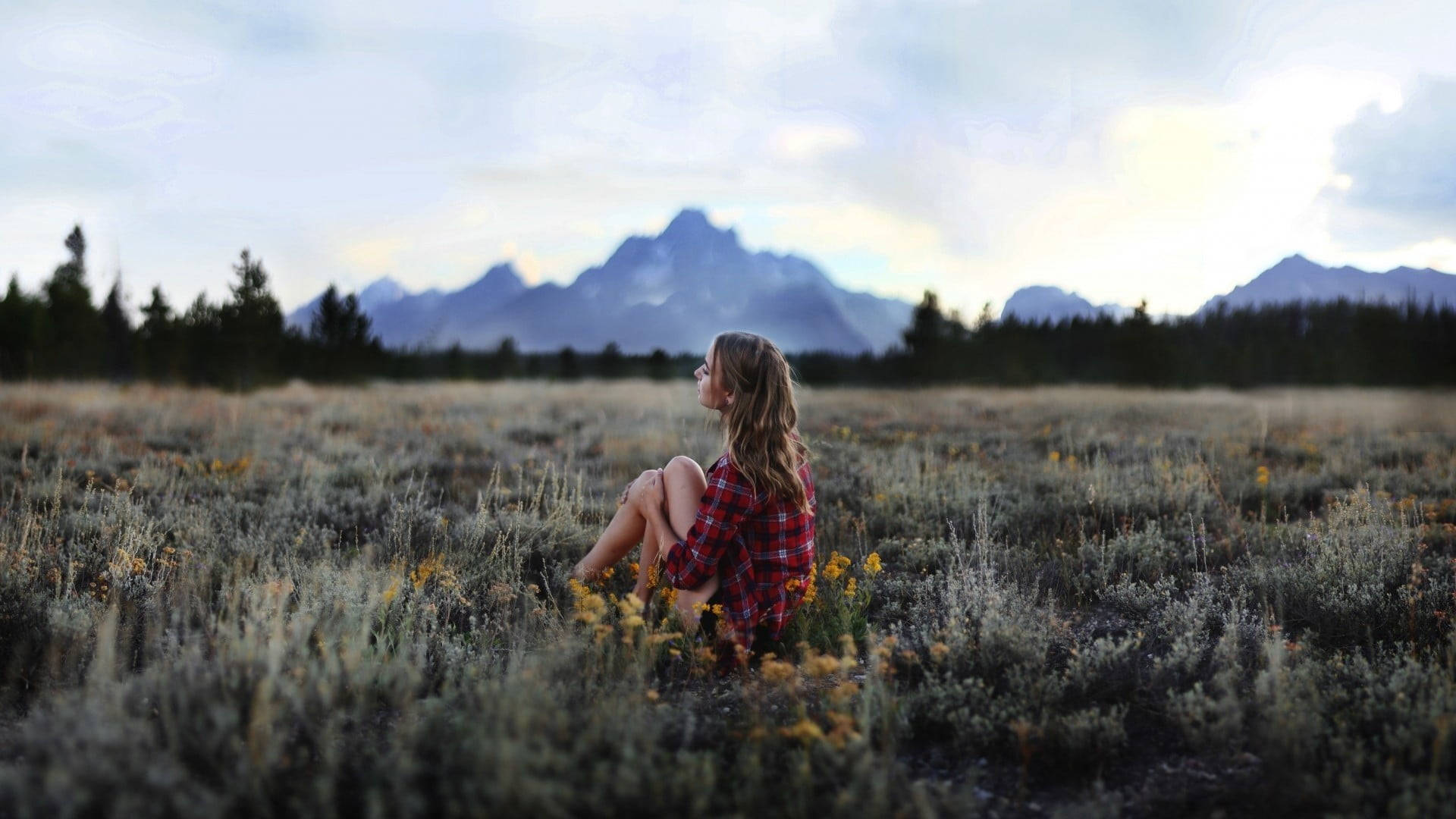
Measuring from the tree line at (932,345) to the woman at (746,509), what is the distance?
27.3m

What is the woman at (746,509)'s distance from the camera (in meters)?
3.18

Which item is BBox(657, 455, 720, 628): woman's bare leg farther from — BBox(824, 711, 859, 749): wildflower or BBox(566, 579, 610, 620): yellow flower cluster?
BBox(824, 711, 859, 749): wildflower

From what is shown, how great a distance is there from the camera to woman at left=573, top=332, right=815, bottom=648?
3176 mm

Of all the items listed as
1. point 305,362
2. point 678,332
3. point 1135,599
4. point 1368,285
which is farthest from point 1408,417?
point 678,332

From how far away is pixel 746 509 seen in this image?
3174 mm

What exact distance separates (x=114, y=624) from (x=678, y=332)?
183 m

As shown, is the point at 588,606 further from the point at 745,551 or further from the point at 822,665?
the point at 822,665

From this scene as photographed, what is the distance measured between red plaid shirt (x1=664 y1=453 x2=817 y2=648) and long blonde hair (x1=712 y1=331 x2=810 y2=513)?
6cm

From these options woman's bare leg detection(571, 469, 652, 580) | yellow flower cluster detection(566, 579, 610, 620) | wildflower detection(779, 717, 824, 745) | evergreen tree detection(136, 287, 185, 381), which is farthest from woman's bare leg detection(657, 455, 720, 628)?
evergreen tree detection(136, 287, 185, 381)

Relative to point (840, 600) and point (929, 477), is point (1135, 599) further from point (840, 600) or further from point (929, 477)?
point (929, 477)

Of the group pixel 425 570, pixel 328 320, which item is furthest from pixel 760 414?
pixel 328 320

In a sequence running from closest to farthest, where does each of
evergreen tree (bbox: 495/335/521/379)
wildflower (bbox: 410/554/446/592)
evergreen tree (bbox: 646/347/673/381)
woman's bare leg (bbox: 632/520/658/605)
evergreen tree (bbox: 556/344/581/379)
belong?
woman's bare leg (bbox: 632/520/658/605), wildflower (bbox: 410/554/446/592), evergreen tree (bbox: 646/347/673/381), evergreen tree (bbox: 495/335/521/379), evergreen tree (bbox: 556/344/581/379)

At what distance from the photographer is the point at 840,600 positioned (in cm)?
377

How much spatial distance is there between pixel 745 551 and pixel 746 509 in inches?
9.9
